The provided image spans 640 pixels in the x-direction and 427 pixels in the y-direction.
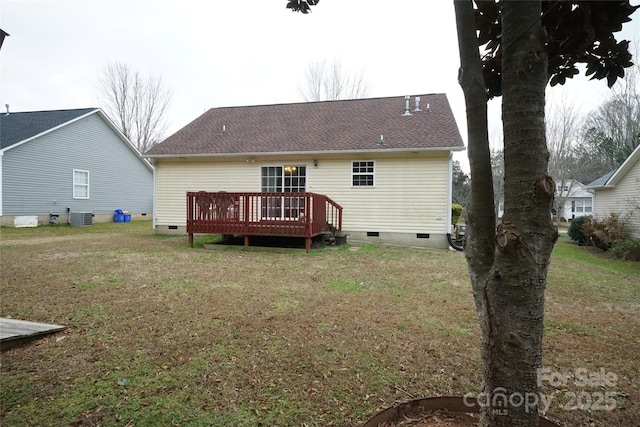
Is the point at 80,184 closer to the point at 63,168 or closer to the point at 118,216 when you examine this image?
the point at 63,168

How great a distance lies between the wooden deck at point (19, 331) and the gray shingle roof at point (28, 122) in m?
15.4

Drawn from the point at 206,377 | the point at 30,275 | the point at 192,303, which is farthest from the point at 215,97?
the point at 206,377

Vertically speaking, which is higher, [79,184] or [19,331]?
[79,184]

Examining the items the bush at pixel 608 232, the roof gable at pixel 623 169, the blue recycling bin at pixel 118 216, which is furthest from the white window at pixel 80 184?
the roof gable at pixel 623 169

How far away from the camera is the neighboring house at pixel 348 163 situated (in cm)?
987

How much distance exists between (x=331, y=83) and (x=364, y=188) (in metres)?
16.3

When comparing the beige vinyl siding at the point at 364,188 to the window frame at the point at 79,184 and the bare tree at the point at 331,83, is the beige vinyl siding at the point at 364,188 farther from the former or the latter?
the bare tree at the point at 331,83

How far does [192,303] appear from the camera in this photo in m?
4.04

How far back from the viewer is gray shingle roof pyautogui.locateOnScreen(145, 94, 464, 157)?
10234 mm

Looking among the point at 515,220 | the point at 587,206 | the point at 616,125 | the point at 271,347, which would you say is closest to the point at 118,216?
the point at 271,347

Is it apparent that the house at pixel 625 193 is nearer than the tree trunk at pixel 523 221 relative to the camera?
No

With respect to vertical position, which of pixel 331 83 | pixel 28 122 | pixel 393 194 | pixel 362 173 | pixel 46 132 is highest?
pixel 331 83

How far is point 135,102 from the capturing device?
2711 centimetres

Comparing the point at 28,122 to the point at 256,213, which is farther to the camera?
the point at 28,122
